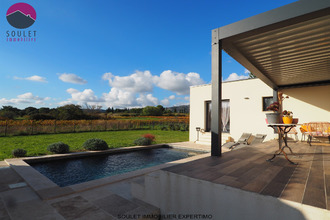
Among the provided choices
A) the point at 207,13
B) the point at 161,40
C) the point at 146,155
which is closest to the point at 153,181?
the point at 146,155

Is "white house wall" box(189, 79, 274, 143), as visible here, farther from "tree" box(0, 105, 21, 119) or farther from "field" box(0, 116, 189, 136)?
"tree" box(0, 105, 21, 119)

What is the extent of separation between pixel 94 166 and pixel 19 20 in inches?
261

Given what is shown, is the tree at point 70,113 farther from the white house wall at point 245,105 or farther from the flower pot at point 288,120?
the flower pot at point 288,120

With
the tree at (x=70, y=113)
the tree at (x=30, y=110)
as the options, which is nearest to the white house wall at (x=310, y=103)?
the tree at (x=70, y=113)

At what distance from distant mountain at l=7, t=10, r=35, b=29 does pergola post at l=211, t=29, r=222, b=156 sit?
768cm

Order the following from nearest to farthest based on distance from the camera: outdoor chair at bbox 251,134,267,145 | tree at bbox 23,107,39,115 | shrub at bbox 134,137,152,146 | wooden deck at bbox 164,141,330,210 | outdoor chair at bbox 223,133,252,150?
wooden deck at bbox 164,141,330,210 < outdoor chair at bbox 223,133,252,150 < outdoor chair at bbox 251,134,267,145 < shrub at bbox 134,137,152,146 < tree at bbox 23,107,39,115

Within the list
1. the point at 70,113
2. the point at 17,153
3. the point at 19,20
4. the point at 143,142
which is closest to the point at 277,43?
the point at 143,142

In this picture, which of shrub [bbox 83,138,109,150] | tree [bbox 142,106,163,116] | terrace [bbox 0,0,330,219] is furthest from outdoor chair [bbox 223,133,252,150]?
tree [bbox 142,106,163,116]

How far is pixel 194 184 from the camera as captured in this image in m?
2.12

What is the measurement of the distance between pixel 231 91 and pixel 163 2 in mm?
5932

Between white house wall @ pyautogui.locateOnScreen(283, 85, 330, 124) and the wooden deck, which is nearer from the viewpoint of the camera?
the wooden deck

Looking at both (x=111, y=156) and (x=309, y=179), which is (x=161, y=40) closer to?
(x=111, y=156)

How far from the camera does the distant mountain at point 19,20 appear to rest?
679 cm

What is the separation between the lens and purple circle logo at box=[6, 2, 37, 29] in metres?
6.75
